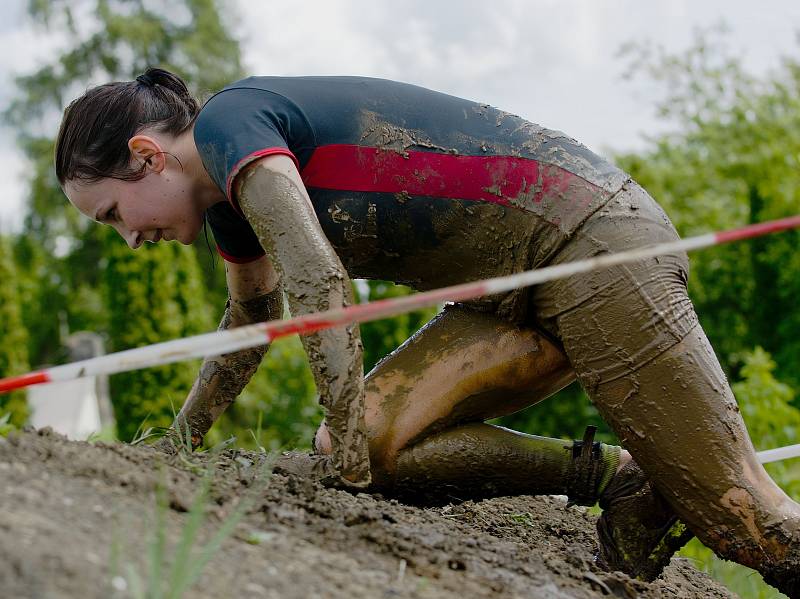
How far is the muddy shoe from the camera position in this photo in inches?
94.7

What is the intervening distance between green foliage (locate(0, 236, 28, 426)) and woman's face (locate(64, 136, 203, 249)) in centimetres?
797

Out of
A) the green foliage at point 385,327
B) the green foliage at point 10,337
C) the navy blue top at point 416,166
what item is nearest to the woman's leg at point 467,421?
the navy blue top at point 416,166

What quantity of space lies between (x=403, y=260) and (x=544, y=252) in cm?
40

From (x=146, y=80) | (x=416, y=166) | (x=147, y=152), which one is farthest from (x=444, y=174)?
(x=146, y=80)

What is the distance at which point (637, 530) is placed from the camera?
2.41 metres

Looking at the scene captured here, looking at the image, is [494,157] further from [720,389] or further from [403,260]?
[720,389]

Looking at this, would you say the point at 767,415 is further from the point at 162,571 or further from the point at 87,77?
the point at 87,77

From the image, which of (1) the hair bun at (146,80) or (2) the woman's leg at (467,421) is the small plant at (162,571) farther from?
(1) the hair bun at (146,80)

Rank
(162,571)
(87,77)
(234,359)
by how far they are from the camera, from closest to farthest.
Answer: (162,571)
(234,359)
(87,77)

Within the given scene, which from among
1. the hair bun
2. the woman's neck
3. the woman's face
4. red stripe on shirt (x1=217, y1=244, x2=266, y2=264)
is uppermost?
the hair bun

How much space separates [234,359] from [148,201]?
73 centimetres

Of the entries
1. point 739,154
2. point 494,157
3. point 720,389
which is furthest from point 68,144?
point 739,154

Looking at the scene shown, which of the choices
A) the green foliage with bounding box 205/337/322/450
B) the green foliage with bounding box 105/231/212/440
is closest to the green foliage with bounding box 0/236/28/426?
the green foliage with bounding box 105/231/212/440

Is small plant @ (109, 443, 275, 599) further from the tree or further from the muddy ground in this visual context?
the tree
